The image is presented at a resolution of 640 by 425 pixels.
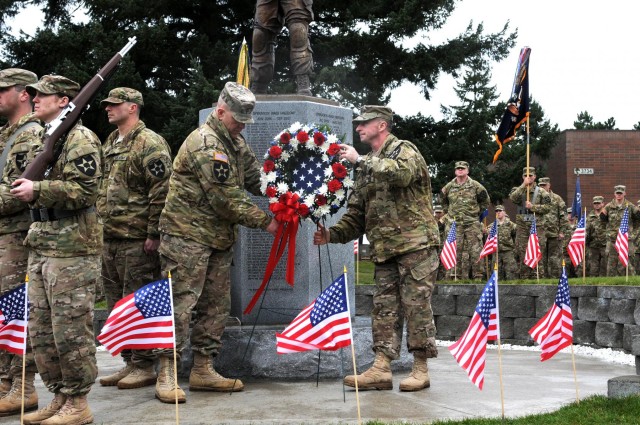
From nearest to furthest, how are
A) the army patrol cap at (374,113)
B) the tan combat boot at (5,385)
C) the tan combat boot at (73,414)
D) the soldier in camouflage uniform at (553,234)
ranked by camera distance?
the tan combat boot at (73,414), the tan combat boot at (5,385), the army patrol cap at (374,113), the soldier in camouflage uniform at (553,234)

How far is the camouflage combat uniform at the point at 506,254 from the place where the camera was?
21047 mm

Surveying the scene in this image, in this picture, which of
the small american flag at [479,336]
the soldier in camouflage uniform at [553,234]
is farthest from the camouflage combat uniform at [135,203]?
the soldier in camouflage uniform at [553,234]

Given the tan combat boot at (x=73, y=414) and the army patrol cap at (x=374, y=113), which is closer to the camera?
the tan combat boot at (x=73, y=414)

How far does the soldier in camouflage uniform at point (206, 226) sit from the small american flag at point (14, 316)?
4.25ft

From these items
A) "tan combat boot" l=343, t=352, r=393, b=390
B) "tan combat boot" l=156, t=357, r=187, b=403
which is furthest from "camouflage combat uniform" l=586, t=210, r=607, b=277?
"tan combat boot" l=156, t=357, r=187, b=403

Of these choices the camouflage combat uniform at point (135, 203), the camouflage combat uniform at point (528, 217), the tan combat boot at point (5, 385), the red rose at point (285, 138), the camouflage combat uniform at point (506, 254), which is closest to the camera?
the tan combat boot at point (5, 385)

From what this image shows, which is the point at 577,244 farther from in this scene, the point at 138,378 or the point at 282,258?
the point at 138,378

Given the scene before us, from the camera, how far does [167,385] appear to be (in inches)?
275

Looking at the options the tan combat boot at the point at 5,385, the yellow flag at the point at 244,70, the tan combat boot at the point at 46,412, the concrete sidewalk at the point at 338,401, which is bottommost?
the concrete sidewalk at the point at 338,401

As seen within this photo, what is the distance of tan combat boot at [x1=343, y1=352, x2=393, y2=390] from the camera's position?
7234mm

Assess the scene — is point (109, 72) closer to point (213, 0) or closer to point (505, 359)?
point (505, 359)

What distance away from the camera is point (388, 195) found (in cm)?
744

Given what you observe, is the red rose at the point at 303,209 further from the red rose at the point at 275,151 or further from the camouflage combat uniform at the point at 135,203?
the camouflage combat uniform at the point at 135,203

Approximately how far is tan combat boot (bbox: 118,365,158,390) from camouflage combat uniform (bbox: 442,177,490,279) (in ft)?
34.5
